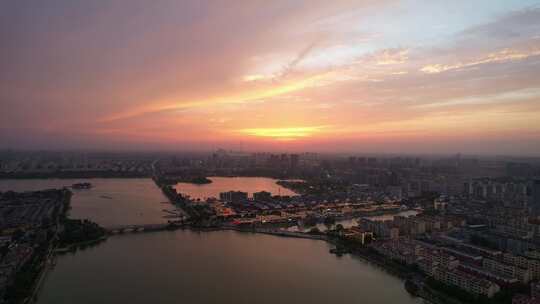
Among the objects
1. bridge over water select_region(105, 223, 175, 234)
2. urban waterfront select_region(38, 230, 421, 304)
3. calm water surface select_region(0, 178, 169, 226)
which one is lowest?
urban waterfront select_region(38, 230, 421, 304)

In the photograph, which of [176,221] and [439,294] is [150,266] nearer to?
[176,221]

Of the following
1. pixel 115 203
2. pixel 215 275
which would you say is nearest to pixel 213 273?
pixel 215 275

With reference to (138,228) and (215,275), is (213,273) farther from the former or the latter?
(138,228)

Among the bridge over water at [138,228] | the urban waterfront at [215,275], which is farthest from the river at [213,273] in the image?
the bridge over water at [138,228]

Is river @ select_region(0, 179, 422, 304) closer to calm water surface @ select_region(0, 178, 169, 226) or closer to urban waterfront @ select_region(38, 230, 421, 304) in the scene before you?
urban waterfront @ select_region(38, 230, 421, 304)

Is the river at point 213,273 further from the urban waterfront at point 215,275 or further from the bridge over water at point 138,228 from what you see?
the bridge over water at point 138,228

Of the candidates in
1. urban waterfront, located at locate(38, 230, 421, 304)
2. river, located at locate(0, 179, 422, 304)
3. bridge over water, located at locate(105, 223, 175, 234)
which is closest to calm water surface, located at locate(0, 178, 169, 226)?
bridge over water, located at locate(105, 223, 175, 234)
